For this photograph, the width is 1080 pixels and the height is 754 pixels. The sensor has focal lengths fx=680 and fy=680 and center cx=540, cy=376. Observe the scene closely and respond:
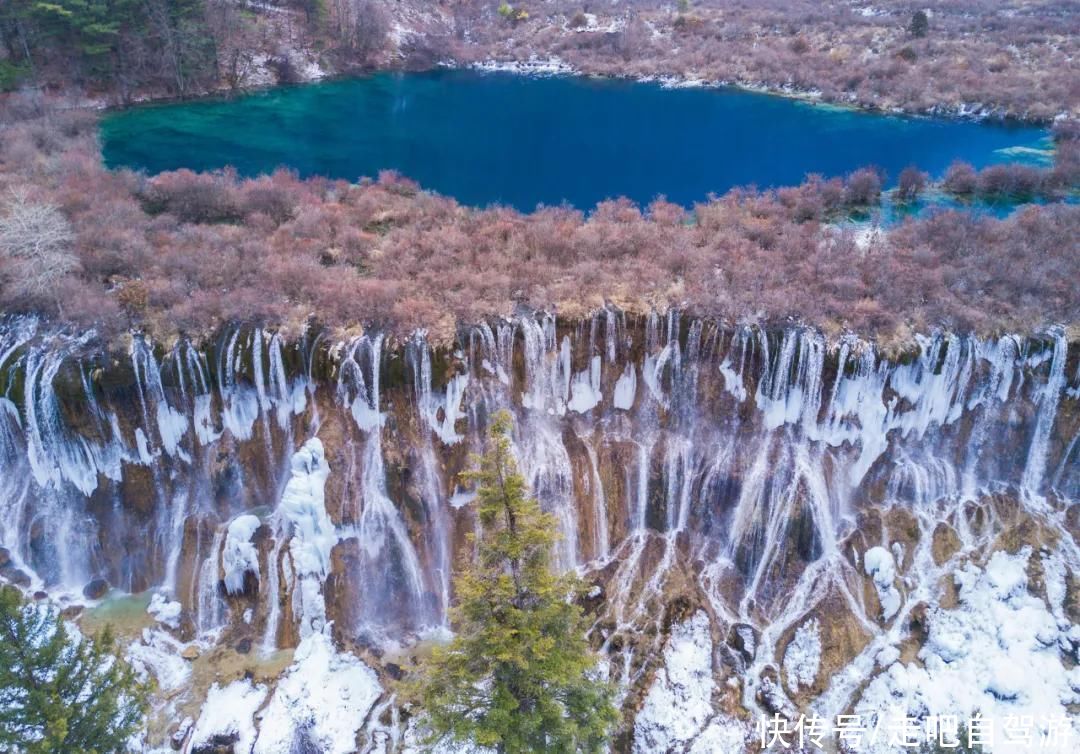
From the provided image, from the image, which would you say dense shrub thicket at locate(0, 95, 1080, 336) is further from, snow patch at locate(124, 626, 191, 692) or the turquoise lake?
snow patch at locate(124, 626, 191, 692)

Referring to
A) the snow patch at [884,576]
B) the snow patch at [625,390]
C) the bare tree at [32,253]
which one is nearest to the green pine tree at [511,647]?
the snow patch at [625,390]

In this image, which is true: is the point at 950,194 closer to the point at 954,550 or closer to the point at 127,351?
the point at 954,550

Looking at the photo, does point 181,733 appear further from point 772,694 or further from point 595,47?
point 595,47

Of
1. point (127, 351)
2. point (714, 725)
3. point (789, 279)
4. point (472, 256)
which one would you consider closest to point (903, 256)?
point (789, 279)

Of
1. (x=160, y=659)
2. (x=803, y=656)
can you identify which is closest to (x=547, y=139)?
(x=803, y=656)

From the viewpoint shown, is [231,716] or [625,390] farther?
[625,390]

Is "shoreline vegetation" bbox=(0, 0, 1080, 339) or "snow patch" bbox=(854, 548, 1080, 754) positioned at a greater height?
"shoreline vegetation" bbox=(0, 0, 1080, 339)

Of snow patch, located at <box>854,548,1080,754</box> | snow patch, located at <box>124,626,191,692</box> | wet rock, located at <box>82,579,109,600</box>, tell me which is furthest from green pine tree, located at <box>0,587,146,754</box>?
snow patch, located at <box>854,548,1080,754</box>
